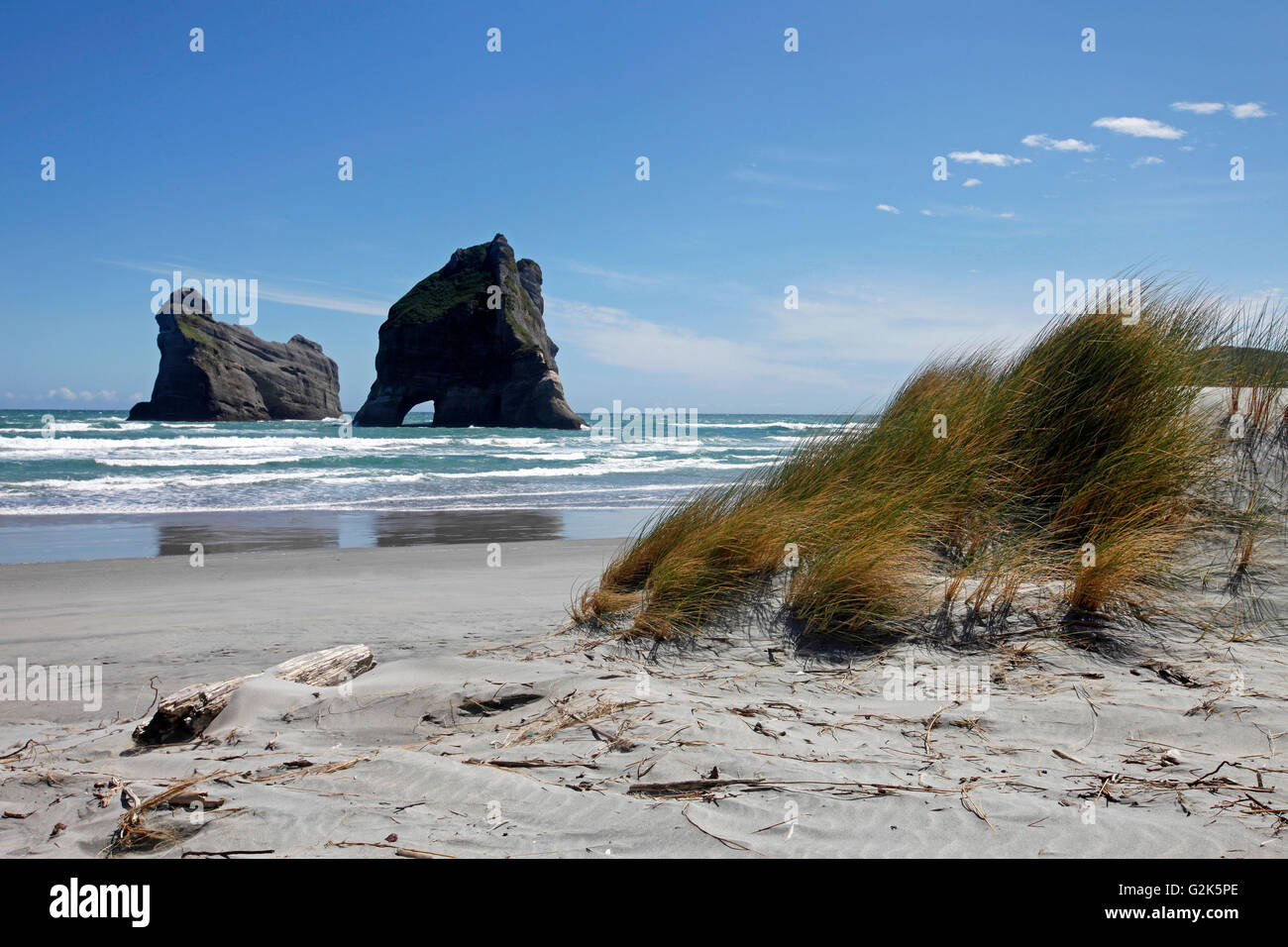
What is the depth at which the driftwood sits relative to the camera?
10.5 feet

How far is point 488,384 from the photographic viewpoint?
5728 centimetres

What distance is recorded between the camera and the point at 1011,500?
4914 mm

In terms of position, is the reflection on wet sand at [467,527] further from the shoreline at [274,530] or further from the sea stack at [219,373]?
the sea stack at [219,373]

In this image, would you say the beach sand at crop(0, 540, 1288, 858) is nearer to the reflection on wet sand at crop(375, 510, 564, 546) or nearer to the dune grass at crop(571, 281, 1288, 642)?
the dune grass at crop(571, 281, 1288, 642)

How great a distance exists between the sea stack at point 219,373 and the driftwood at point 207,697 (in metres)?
69.0

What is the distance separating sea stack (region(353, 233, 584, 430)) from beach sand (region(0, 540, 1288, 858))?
51215 millimetres

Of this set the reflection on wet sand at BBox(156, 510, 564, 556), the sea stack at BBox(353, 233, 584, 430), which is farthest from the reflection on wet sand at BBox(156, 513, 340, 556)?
the sea stack at BBox(353, 233, 584, 430)

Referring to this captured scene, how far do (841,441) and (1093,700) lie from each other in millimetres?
2902

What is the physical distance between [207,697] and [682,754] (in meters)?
2.22

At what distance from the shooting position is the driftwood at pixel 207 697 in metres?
3.20

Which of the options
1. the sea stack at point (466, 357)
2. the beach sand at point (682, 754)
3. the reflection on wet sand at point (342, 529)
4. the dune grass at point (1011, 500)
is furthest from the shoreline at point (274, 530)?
the sea stack at point (466, 357)

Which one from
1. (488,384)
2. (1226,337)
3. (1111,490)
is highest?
(488,384)
